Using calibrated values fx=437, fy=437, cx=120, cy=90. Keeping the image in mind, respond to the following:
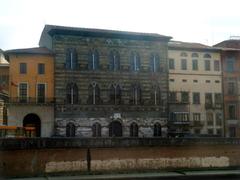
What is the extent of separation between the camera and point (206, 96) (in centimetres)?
4825

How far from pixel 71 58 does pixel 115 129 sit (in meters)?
8.29

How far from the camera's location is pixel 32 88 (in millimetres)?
42062

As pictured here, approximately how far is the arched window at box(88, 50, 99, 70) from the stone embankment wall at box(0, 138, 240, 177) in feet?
43.1

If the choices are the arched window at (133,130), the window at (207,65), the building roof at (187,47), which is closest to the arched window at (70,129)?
the arched window at (133,130)

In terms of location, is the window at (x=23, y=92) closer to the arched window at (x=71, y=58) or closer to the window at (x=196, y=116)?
the arched window at (x=71, y=58)

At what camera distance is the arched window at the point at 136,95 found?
4467cm

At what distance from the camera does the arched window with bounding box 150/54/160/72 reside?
45.9 m

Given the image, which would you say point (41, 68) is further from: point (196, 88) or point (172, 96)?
point (196, 88)

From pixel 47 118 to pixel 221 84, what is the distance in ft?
65.8

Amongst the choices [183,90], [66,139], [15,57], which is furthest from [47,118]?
[183,90]

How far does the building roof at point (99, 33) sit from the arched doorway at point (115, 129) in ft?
29.2

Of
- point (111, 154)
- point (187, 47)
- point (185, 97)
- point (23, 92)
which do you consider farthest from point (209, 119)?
point (23, 92)

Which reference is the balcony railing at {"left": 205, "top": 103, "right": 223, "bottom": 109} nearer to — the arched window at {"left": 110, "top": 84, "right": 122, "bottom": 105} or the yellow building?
the arched window at {"left": 110, "top": 84, "right": 122, "bottom": 105}

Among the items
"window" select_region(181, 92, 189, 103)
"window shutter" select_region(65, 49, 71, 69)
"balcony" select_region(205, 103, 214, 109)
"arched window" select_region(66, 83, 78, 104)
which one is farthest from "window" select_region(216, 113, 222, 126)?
"window shutter" select_region(65, 49, 71, 69)
